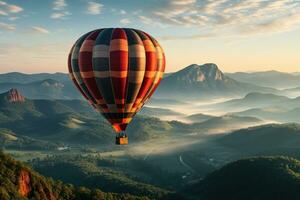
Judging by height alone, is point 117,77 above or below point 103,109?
above

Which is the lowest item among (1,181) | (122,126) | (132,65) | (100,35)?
(1,181)

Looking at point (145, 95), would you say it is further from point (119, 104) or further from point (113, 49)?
point (113, 49)

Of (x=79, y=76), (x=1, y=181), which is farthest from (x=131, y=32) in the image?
(x=1, y=181)

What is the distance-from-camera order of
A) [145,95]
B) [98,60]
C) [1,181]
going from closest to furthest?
[98,60], [145,95], [1,181]

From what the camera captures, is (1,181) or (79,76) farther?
(1,181)

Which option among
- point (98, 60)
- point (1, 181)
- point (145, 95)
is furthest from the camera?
point (1, 181)
